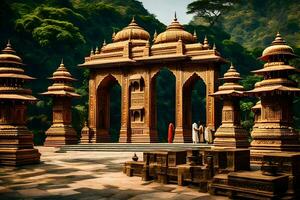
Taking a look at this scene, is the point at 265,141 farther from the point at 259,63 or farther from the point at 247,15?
the point at 247,15

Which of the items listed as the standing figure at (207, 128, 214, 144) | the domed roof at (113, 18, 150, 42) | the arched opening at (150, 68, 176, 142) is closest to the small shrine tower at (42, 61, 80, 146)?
the domed roof at (113, 18, 150, 42)

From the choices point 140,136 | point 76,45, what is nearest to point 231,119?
point 140,136

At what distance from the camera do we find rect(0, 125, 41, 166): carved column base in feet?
54.3

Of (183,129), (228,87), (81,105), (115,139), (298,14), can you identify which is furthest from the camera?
(298,14)

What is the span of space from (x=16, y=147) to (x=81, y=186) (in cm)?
703

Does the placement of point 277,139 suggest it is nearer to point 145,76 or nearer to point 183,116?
point 183,116

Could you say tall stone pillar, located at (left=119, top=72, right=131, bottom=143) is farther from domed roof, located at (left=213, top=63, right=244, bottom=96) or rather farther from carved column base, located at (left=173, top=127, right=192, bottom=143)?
domed roof, located at (left=213, top=63, right=244, bottom=96)

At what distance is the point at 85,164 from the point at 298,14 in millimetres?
82611

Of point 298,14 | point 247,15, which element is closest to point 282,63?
point 298,14

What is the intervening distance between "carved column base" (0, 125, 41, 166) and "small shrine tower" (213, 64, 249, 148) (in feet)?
36.1

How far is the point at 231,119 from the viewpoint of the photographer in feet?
76.9

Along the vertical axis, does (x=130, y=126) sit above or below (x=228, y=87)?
below

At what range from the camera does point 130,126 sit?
96.2 ft

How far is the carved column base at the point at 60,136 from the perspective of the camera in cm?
2788
